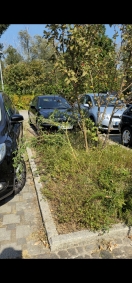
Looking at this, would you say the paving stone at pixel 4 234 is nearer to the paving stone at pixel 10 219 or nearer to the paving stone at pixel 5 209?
the paving stone at pixel 10 219

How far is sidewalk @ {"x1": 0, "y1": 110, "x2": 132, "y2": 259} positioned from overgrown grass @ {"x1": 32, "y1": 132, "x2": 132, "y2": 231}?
18 centimetres

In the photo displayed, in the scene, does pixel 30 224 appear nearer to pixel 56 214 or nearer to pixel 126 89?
pixel 56 214

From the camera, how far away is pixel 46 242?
268 centimetres

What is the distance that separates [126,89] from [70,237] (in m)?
3.22

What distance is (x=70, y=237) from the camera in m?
2.64

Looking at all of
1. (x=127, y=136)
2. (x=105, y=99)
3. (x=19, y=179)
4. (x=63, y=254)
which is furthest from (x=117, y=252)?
(x=127, y=136)

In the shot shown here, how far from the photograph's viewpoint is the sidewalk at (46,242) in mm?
2508

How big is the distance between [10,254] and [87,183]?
5.18 feet

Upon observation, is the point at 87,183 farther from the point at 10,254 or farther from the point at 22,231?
the point at 10,254

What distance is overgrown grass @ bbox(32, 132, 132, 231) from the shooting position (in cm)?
290

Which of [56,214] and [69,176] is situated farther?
[69,176]

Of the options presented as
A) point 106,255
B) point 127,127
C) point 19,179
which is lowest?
point 106,255
